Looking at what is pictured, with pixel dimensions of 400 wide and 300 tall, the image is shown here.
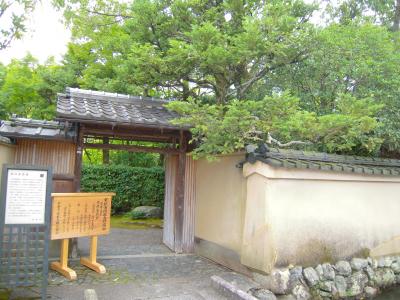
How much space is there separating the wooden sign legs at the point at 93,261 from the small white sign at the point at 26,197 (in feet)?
7.85

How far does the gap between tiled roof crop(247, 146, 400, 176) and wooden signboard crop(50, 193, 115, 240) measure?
3.30m

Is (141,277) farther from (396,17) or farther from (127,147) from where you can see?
(396,17)

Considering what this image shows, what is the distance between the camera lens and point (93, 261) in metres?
7.50

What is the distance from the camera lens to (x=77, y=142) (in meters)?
8.17

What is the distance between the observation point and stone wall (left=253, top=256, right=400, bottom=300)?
641 centimetres

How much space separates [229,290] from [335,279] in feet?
7.92

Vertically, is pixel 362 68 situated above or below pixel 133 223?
above

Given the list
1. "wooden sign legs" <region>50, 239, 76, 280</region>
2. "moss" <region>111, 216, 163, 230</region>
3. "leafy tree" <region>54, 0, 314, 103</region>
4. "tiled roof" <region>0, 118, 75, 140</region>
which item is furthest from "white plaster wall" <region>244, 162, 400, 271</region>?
"moss" <region>111, 216, 163, 230</region>

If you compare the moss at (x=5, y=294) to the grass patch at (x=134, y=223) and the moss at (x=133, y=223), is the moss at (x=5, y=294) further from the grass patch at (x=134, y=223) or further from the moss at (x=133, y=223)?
the grass patch at (x=134, y=223)

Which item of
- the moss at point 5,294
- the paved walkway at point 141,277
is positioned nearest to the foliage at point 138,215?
the paved walkway at point 141,277

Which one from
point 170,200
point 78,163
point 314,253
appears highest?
point 78,163

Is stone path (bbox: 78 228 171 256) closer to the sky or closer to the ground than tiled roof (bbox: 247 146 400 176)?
closer to the ground

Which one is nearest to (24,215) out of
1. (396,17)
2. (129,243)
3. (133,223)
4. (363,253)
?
(129,243)

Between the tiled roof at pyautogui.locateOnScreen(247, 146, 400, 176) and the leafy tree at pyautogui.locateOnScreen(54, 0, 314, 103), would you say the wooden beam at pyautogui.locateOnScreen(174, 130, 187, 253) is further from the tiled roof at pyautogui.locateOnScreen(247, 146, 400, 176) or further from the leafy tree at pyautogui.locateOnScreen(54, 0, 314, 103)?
the tiled roof at pyautogui.locateOnScreen(247, 146, 400, 176)
